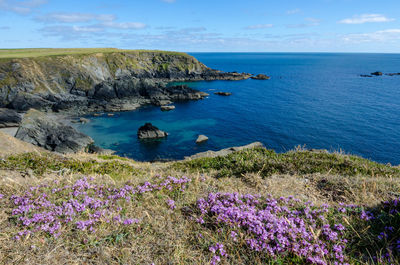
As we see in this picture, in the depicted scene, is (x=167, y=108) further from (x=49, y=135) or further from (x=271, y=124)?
(x=49, y=135)

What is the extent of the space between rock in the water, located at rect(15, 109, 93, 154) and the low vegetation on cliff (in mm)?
37468

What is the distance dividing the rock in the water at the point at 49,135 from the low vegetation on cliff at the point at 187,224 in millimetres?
37468

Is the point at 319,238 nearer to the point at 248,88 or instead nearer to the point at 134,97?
the point at 134,97

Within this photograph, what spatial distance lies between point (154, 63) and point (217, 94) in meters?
50.4

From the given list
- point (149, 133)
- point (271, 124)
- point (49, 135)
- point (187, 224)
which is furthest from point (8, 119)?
point (187, 224)

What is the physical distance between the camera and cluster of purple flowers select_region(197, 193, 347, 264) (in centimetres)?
429

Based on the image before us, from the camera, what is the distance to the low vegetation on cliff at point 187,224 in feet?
14.2

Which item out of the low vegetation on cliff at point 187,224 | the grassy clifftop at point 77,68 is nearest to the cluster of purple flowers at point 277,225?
the low vegetation on cliff at point 187,224

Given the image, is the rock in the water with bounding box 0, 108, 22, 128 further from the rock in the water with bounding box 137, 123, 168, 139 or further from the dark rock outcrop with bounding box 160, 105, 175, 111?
the dark rock outcrop with bounding box 160, 105, 175, 111

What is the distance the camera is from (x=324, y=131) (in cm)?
4844

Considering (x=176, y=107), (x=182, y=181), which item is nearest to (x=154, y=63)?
(x=176, y=107)

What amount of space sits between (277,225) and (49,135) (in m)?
46.2

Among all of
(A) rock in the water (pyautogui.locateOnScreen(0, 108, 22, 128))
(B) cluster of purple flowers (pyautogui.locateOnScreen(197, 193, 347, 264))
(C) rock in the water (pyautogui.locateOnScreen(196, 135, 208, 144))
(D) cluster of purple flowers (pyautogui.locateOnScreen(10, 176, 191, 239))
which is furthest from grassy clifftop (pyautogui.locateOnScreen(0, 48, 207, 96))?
(B) cluster of purple flowers (pyautogui.locateOnScreen(197, 193, 347, 264))

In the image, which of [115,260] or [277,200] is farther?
[277,200]
